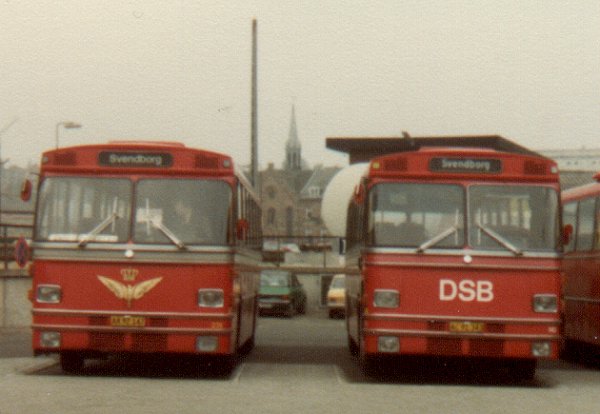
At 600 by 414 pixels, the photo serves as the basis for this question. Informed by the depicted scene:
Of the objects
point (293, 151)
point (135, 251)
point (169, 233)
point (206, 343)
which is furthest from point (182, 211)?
point (293, 151)

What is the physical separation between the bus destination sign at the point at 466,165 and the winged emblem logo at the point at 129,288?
365cm

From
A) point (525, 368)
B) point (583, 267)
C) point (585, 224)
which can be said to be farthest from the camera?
point (585, 224)

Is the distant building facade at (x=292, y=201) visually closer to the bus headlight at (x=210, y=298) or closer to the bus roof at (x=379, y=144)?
the bus roof at (x=379, y=144)

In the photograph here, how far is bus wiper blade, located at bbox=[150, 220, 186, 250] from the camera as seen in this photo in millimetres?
15531

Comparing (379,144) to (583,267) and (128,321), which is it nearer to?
(583,267)

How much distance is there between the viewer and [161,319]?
15.4 m

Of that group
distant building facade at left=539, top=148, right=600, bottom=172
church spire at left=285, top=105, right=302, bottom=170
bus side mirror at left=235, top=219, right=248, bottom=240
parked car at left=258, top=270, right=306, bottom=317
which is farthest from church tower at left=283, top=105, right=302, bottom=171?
bus side mirror at left=235, top=219, right=248, bottom=240

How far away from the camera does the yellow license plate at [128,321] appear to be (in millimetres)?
15414

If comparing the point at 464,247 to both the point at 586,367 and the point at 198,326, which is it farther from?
the point at 586,367

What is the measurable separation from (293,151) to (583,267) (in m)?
143

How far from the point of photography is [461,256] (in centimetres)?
1559

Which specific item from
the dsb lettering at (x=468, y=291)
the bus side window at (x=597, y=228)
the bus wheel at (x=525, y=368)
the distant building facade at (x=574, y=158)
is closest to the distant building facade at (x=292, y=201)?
the distant building facade at (x=574, y=158)

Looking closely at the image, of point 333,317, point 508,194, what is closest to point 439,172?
point 508,194

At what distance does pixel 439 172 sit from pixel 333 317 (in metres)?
32.2
